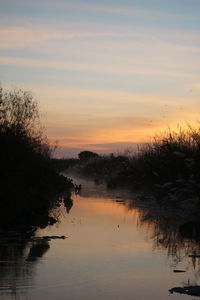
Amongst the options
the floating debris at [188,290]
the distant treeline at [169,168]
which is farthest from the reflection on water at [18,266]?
the distant treeline at [169,168]

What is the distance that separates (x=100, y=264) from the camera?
974cm

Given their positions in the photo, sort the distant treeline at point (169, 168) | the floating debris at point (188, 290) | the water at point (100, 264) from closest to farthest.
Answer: the floating debris at point (188, 290), the water at point (100, 264), the distant treeline at point (169, 168)

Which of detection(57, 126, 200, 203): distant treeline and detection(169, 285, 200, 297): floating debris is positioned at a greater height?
detection(57, 126, 200, 203): distant treeline

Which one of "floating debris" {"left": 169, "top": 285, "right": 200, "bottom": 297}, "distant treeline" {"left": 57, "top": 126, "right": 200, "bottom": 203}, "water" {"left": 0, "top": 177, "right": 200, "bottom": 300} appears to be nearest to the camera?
"floating debris" {"left": 169, "top": 285, "right": 200, "bottom": 297}

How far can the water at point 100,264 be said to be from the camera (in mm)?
7746

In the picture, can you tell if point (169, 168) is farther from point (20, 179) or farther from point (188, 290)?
point (188, 290)

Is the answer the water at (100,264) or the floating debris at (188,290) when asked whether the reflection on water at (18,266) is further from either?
the floating debris at (188,290)

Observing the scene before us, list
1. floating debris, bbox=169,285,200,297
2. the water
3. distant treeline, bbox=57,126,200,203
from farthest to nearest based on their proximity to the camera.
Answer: distant treeline, bbox=57,126,200,203
the water
floating debris, bbox=169,285,200,297

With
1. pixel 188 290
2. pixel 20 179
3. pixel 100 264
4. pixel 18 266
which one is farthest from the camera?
pixel 20 179

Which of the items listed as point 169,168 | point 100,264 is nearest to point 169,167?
point 169,168

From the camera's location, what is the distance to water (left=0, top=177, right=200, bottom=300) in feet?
25.4

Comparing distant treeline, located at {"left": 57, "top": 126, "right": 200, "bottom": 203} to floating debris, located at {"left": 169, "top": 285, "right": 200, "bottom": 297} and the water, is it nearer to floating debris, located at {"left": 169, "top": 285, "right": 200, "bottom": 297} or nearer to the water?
the water

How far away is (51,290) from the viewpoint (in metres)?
7.73

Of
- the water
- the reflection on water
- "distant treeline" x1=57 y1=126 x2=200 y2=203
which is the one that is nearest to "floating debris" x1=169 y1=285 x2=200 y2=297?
the water
